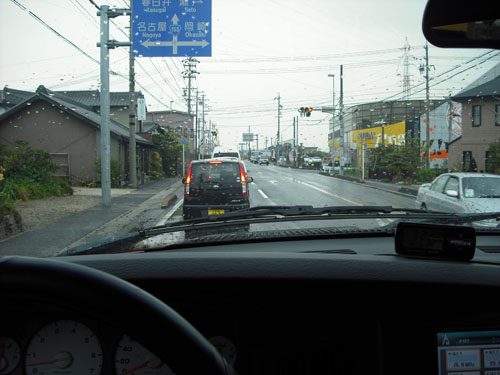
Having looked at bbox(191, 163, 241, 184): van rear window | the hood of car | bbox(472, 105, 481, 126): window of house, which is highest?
bbox(472, 105, 481, 126): window of house

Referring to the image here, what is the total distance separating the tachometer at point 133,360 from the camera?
1320 millimetres

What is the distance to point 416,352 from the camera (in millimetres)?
1530

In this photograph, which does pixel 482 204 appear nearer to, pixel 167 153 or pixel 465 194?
pixel 465 194

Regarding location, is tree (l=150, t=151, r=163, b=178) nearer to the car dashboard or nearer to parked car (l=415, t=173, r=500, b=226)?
parked car (l=415, t=173, r=500, b=226)

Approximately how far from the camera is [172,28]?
12.5m

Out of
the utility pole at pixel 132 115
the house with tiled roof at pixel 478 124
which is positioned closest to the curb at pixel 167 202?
the utility pole at pixel 132 115

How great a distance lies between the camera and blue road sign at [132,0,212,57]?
12.2 metres

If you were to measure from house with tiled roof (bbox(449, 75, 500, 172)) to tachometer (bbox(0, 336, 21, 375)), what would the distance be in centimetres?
3054

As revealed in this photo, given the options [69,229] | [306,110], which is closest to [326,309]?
[69,229]

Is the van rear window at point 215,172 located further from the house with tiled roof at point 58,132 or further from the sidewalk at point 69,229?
the house with tiled roof at point 58,132

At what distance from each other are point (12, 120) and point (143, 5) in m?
15.1

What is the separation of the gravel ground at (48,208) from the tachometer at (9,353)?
31.9 feet

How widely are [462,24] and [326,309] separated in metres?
1.17

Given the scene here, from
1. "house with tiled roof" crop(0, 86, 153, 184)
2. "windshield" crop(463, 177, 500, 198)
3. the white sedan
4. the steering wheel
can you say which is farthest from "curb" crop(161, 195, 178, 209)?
the steering wheel
